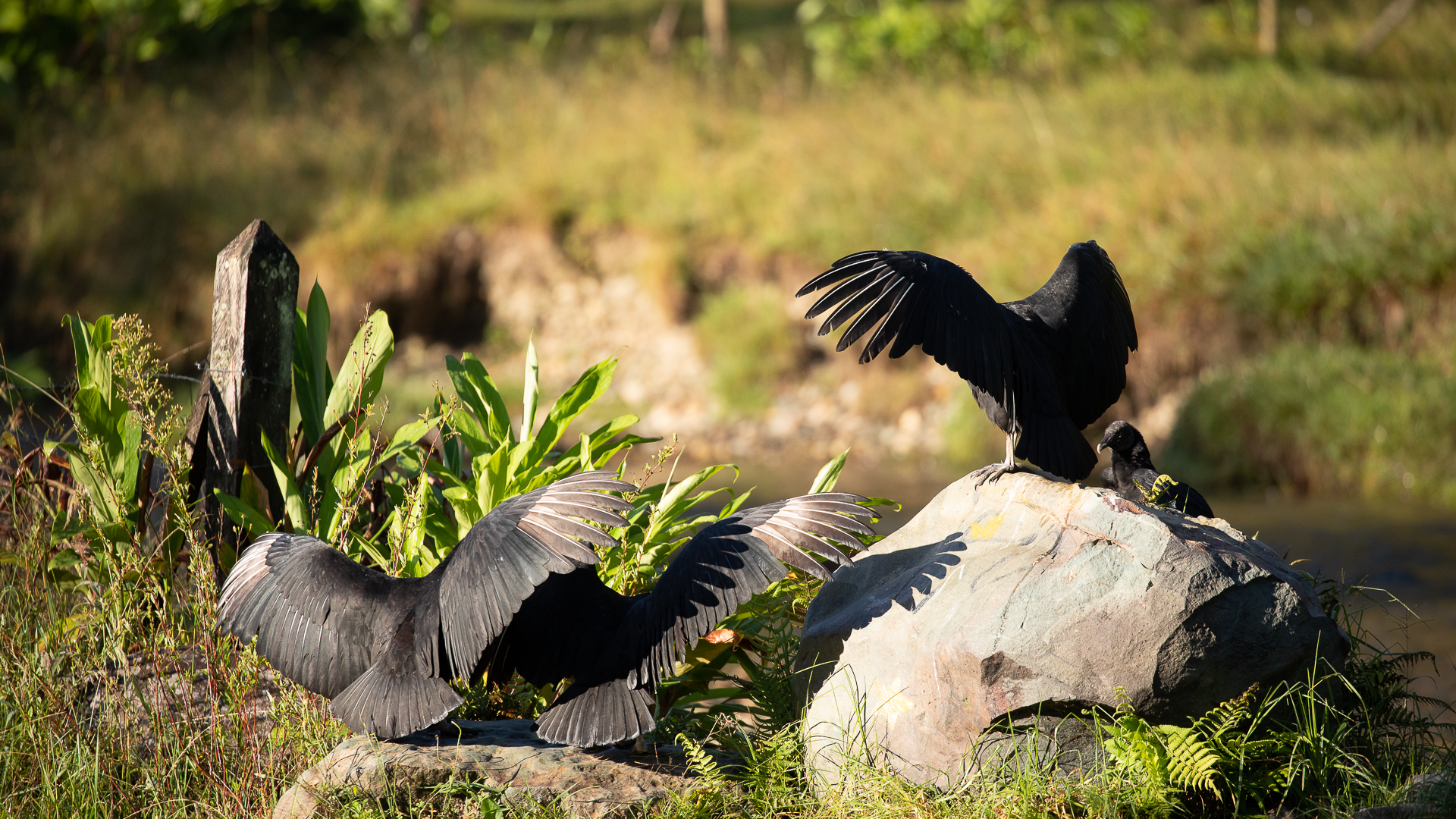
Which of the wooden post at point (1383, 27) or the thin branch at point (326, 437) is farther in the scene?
the wooden post at point (1383, 27)

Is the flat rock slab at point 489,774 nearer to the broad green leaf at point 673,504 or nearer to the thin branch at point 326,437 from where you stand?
the broad green leaf at point 673,504

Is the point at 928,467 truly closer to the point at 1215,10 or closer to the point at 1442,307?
the point at 1442,307

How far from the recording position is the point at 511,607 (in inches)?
101

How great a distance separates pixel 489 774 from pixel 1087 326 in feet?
7.26

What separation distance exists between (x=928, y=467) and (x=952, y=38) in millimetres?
7897

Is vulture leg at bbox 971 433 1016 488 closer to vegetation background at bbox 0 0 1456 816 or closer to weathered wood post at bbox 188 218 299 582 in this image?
vegetation background at bbox 0 0 1456 816

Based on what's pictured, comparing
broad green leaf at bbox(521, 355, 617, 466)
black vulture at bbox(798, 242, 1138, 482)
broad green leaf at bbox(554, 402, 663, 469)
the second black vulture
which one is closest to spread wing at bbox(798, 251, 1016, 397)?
black vulture at bbox(798, 242, 1138, 482)

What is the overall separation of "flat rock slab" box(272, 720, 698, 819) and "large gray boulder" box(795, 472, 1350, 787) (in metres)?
0.49

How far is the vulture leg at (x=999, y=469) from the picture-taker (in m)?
3.12

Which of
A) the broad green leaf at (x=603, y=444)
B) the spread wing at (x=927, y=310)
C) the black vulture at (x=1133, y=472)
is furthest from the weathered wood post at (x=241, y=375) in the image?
the black vulture at (x=1133, y=472)

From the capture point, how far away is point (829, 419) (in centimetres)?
1016

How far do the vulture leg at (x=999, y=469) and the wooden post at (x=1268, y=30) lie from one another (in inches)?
488

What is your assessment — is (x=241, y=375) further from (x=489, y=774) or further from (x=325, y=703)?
(x=489, y=774)

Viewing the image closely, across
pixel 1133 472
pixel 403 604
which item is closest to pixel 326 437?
pixel 403 604
